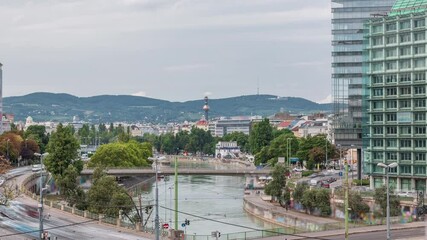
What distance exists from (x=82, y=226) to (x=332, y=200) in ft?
118

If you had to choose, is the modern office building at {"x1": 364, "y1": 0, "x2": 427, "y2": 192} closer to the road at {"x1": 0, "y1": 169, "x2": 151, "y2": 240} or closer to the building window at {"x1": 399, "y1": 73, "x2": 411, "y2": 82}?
the building window at {"x1": 399, "y1": 73, "x2": 411, "y2": 82}

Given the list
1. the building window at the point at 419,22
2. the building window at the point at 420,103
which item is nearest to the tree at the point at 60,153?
the building window at the point at 420,103

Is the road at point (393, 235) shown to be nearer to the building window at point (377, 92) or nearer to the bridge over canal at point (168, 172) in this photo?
the building window at point (377, 92)

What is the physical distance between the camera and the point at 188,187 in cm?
15712

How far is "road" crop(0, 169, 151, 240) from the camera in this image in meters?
69.1

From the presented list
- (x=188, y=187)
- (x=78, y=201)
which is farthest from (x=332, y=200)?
(x=188, y=187)

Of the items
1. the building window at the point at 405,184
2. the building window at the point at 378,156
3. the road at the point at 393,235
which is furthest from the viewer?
the building window at the point at 378,156

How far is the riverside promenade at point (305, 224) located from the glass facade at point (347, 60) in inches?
772

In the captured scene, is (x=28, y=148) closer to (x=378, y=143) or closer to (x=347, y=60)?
(x=347, y=60)

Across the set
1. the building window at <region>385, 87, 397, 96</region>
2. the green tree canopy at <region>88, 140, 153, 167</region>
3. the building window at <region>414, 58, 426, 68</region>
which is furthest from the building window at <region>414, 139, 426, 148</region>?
the green tree canopy at <region>88, 140, 153, 167</region>

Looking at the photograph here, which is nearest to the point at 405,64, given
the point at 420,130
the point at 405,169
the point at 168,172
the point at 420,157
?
the point at 420,130

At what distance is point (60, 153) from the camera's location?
397ft

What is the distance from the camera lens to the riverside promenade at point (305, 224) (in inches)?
2651

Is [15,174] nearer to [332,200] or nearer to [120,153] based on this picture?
[120,153]
